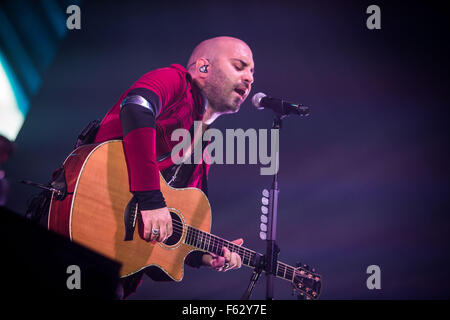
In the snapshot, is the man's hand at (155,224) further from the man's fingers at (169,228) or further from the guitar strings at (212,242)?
the guitar strings at (212,242)

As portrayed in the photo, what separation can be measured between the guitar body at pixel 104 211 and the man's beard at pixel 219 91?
87 centimetres

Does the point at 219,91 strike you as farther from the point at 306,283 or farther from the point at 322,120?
the point at 306,283

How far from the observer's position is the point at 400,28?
Answer: 366 centimetres

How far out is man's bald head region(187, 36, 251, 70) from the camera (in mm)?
2766

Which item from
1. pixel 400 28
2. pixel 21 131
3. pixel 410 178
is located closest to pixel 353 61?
pixel 400 28

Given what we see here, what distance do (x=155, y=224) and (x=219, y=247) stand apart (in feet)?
2.12

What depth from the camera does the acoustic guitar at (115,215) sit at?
178 cm

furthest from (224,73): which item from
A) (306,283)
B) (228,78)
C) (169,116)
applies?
(306,283)

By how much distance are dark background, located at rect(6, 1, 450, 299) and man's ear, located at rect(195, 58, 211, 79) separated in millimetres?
399

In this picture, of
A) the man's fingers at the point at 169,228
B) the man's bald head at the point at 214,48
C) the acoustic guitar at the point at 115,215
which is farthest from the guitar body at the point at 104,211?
the man's bald head at the point at 214,48
